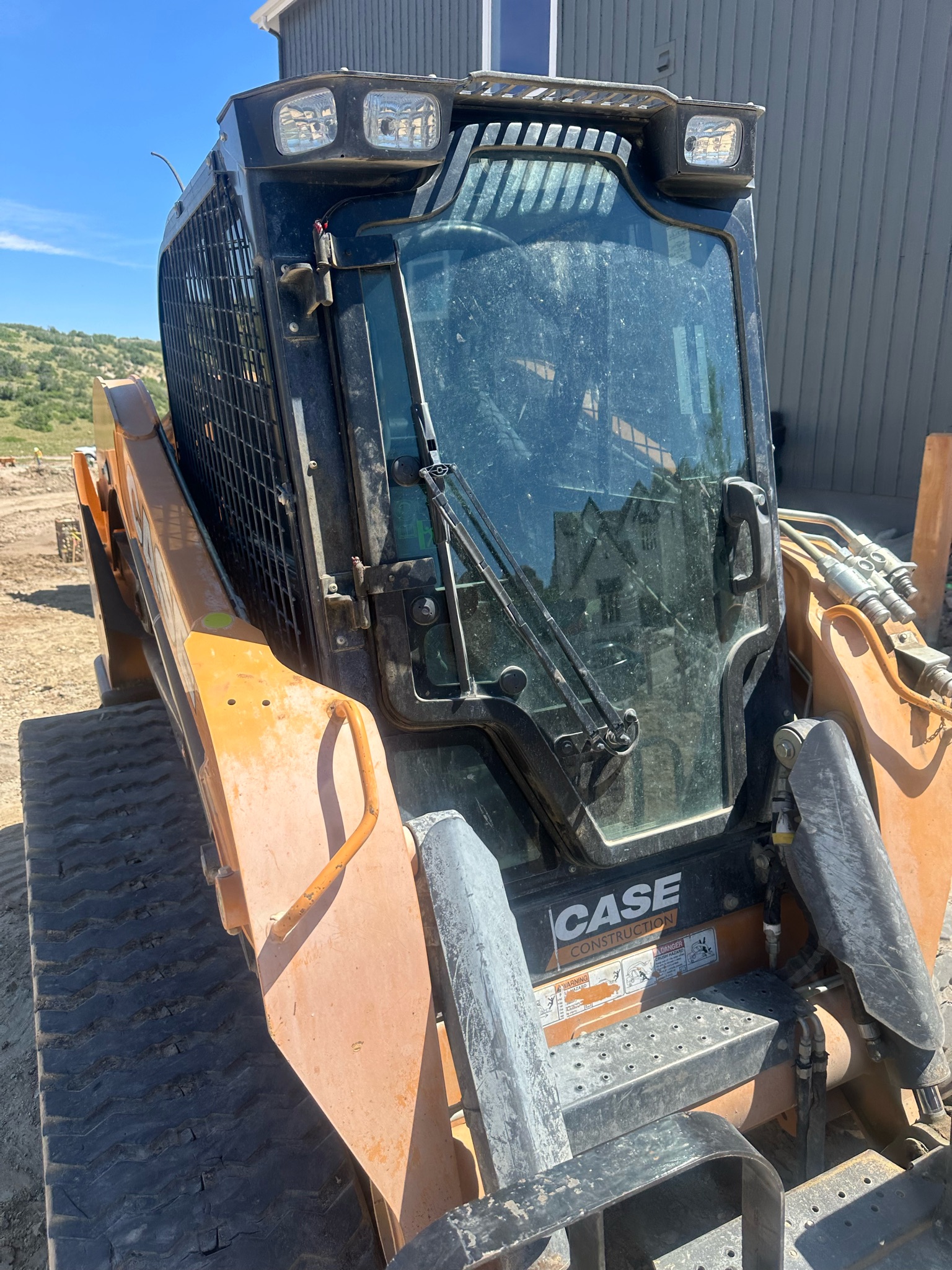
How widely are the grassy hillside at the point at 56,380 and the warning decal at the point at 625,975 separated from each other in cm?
805

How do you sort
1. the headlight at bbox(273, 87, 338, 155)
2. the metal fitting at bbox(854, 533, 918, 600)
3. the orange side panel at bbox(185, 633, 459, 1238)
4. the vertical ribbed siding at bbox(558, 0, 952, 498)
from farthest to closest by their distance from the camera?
1. the vertical ribbed siding at bbox(558, 0, 952, 498)
2. the metal fitting at bbox(854, 533, 918, 600)
3. the headlight at bbox(273, 87, 338, 155)
4. the orange side panel at bbox(185, 633, 459, 1238)

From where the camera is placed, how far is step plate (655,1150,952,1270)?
1.71 m

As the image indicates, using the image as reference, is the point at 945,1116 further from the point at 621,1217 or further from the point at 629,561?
the point at 629,561

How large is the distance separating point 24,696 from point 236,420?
587 cm

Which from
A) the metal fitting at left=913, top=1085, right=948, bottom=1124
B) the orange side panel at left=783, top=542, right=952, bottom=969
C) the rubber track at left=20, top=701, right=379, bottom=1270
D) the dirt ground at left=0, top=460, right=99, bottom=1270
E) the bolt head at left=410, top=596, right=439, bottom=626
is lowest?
the dirt ground at left=0, top=460, right=99, bottom=1270

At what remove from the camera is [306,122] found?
169 cm

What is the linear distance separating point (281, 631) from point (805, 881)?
4.46 feet

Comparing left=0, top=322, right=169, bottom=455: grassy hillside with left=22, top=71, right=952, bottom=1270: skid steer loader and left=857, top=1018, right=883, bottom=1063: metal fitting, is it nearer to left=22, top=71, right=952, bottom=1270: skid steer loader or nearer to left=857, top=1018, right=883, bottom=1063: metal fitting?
left=22, top=71, right=952, bottom=1270: skid steer loader

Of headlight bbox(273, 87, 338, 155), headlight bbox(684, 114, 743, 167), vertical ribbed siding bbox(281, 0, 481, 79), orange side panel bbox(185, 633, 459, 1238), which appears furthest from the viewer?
vertical ribbed siding bbox(281, 0, 481, 79)

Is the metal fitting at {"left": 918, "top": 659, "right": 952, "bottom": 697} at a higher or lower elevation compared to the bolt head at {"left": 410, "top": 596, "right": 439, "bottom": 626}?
lower

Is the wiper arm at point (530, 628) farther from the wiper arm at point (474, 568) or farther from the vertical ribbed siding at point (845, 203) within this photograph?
the vertical ribbed siding at point (845, 203)

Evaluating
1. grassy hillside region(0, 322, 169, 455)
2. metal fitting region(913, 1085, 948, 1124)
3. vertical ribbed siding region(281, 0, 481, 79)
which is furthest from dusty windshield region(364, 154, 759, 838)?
vertical ribbed siding region(281, 0, 481, 79)

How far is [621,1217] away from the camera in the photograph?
6.79ft

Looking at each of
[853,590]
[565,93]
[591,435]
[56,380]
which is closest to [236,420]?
[591,435]
